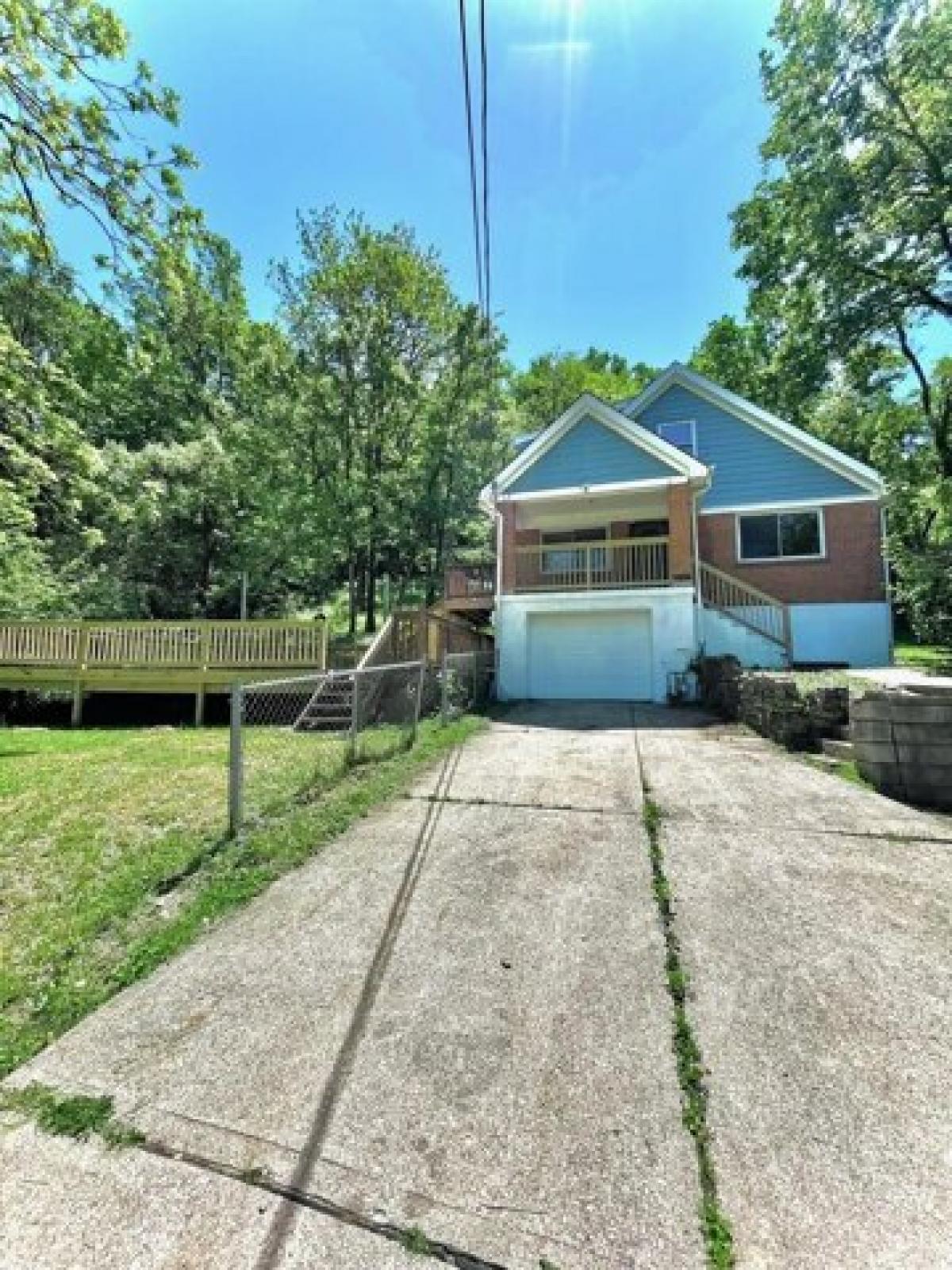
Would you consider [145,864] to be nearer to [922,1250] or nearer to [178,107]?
[922,1250]

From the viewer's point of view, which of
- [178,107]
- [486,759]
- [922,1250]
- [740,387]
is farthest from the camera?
[740,387]

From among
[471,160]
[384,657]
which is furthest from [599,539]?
[471,160]

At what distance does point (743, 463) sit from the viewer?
54.1 feet

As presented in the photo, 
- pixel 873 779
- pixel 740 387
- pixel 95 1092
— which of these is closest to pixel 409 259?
pixel 740 387

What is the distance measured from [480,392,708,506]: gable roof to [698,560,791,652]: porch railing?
2276 millimetres

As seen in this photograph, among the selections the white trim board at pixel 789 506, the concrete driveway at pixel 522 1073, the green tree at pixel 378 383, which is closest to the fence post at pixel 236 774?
the concrete driveway at pixel 522 1073

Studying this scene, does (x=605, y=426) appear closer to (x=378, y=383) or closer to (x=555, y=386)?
(x=378, y=383)

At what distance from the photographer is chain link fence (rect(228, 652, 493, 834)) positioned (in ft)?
18.1

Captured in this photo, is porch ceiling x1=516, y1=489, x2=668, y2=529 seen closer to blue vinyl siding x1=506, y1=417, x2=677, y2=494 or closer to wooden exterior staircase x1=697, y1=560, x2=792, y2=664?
blue vinyl siding x1=506, y1=417, x2=677, y2=494

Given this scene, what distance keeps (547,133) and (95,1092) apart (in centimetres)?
1011

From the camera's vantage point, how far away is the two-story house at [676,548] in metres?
13.8

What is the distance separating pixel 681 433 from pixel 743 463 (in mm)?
1913

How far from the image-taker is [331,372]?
20062mm

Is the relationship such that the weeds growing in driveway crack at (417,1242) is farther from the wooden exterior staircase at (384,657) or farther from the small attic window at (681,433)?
the small attic window at (681,433)
